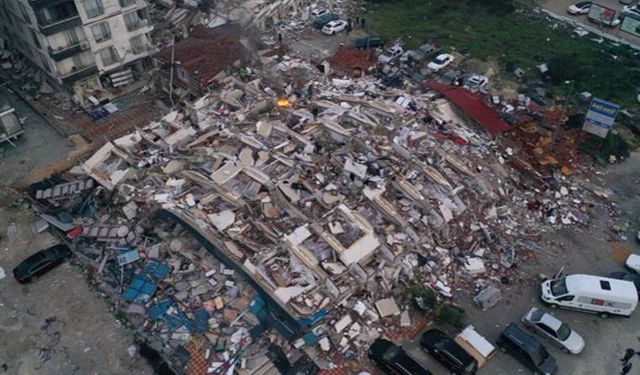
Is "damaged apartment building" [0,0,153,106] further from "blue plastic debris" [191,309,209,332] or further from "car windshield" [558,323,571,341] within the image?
"car windshield" [558,323,571,341]

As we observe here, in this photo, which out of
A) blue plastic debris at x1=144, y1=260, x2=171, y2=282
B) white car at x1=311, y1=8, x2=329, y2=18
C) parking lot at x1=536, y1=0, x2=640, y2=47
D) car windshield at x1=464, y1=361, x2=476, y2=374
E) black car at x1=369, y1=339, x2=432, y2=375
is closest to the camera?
black car at x1=369, y1=339, x2=432, y2=375

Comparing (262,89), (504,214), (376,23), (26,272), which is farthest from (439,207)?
(376,23)

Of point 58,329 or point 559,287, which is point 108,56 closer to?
point 58,329

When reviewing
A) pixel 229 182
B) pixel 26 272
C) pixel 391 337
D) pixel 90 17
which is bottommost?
pixel 391 337

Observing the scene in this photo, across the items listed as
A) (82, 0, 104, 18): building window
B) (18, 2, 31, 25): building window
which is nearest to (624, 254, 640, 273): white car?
(82, 0, 104, 18): building window

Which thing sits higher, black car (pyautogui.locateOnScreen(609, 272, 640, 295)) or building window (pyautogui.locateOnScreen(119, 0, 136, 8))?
building window (pyautogui.locateOnScreen(119, 0, 136, 8))

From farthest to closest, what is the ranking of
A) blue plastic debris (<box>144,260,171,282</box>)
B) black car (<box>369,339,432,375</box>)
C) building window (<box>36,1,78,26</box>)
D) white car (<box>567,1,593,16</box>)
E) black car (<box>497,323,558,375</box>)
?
1. white car (<box>567,1,593,16</box>)
2. building window (<box>36,1,78,26</box>)
3. blue plastic debris (<box>144,260,171,282</box>)
4. black car (<box>497,323,558,375</box>)
5. black car (<box>369,339,432,375</box>)

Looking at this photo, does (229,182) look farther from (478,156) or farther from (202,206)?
(478,156)
